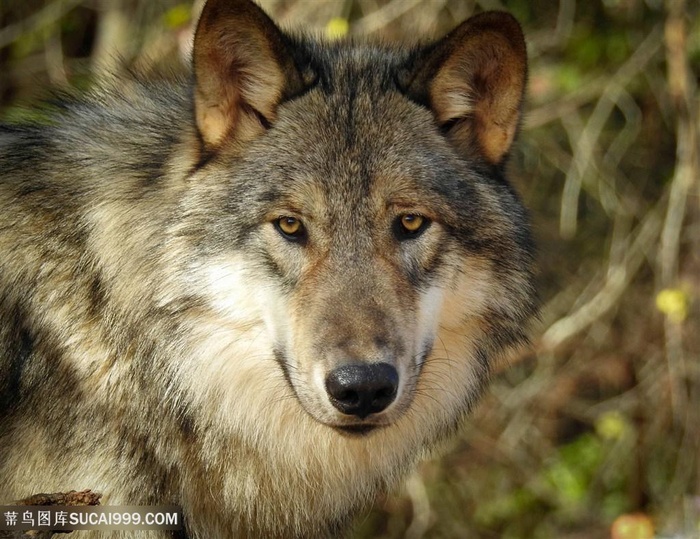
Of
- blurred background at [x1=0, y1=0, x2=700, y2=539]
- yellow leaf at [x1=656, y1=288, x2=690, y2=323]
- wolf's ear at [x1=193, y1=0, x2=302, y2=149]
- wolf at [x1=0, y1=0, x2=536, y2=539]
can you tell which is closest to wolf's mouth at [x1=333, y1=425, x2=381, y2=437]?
wolf at [x1=0, y1=0, x2=536, y2=539]

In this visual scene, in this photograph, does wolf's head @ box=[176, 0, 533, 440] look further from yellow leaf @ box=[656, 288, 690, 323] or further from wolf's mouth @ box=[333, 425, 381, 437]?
yellow leaf @ box=[656, 288, 690, 323]

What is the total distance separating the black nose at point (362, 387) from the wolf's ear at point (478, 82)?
3.63 ft

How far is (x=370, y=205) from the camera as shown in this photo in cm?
310

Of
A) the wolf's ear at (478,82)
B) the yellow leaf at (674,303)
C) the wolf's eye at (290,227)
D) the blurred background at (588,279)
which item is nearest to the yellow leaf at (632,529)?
the blurred background at (588,279)

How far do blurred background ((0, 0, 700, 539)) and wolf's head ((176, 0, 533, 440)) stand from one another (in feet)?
10.8

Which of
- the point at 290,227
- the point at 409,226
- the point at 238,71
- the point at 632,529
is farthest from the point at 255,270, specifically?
the point at 632,529

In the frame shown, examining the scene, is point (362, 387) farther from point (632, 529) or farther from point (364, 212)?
point (632, 529)

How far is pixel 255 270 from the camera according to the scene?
308cm

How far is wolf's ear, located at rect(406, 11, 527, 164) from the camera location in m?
3.30

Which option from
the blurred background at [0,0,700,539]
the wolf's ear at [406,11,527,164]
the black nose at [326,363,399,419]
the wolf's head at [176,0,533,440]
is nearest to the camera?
the black nose at [326,363,399,419]

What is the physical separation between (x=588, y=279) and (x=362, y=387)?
16.4ft

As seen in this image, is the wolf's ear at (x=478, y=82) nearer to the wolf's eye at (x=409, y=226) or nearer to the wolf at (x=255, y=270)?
the wolf at (x=255, y=270)

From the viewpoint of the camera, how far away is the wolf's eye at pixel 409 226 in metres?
3.16

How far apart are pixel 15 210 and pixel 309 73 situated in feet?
3.93
